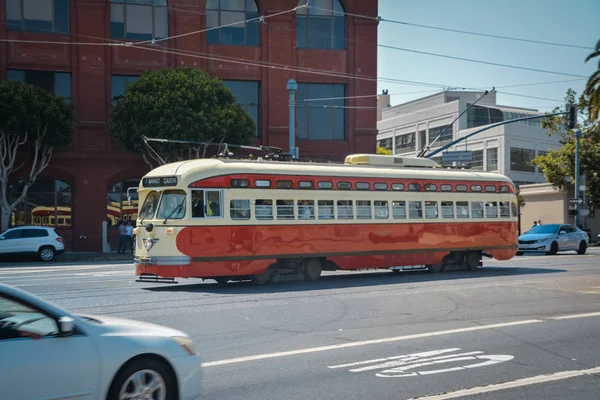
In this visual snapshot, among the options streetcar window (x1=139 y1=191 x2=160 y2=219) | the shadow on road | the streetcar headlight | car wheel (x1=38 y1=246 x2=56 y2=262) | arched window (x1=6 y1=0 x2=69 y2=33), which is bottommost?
car wheel (x1=38 y1=246 x2=56 y2=262)

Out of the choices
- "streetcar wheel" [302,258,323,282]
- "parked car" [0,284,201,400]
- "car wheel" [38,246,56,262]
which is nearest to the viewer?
"parked car" [0,284,201,400]

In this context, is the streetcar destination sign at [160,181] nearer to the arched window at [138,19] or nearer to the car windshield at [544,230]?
the arched window at [138,19]

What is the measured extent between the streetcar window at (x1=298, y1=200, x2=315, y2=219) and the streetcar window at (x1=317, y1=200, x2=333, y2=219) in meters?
0.24

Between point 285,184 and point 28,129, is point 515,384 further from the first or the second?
point 28,129

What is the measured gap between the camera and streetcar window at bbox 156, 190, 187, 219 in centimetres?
1750

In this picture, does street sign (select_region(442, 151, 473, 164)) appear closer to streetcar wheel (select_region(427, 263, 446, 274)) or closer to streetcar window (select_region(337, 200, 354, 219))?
streetcar wheel (select_region(427, 263, 446, 274))

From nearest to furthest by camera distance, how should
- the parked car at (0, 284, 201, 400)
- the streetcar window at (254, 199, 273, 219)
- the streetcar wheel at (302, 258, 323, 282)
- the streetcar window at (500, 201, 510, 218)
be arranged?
the parked car at (0, 284, 201, 400), the streetcar window at (254, 199, 273, 219), the streetcar wheel at (302, 258, 323, 282), the streetcar window at (500, 201, 510, 218)

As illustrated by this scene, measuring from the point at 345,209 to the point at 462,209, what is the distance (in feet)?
16.1

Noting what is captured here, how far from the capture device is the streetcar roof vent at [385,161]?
2186 centimetres

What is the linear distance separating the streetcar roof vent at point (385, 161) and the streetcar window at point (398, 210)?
142cm

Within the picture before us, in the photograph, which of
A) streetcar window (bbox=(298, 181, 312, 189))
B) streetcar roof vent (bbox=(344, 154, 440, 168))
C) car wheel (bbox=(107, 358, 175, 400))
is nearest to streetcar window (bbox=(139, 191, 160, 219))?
streetcar window (bbox=(298, 181, 312, 189))

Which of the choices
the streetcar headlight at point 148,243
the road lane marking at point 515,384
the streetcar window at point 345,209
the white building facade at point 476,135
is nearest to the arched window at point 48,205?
the streetcar headlight at point 148,243

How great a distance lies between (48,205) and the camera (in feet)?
125

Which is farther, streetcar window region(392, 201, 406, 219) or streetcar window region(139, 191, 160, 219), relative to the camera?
streetcar window region(392, 201, 406, 219)
